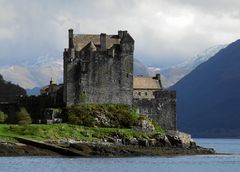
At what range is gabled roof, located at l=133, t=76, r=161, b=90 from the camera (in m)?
121

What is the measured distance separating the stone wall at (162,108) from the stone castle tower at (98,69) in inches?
137

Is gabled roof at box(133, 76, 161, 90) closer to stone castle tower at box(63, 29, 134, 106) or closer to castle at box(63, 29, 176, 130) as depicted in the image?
castle at box(63, 29, 176, 130)

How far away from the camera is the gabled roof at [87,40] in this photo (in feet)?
382

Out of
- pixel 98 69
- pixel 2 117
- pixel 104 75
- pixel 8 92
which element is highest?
pixel 8 92

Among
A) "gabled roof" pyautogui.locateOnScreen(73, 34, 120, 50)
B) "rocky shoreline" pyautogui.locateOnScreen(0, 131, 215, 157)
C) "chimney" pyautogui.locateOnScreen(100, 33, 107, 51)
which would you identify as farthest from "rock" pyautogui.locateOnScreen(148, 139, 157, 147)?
"gabled roof" pyautogui.locateOnScreen(73, 34, 120, 50)

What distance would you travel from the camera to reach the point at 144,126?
113000 millimetres

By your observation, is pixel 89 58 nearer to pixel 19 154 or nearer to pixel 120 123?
pixel 120 123

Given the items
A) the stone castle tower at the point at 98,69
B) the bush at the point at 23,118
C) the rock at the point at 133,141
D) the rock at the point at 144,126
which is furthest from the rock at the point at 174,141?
the bush at the point at 23,118

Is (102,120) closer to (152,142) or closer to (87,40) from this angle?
(152,142)

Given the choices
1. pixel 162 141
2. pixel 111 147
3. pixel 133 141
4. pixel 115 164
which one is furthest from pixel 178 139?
pixel 115 164

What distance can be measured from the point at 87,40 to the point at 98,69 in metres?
4.92

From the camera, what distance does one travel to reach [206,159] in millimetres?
104750

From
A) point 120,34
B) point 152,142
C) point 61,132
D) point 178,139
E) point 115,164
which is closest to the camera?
point 115,164

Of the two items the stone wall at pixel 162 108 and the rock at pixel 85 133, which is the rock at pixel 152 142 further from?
the stone wall at pixel 162 108
